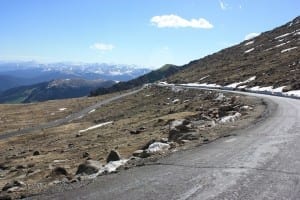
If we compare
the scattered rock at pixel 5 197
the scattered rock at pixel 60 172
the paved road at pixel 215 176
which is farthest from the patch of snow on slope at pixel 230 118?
the scattered rock at pixel 5 197

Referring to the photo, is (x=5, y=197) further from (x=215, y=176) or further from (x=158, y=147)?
(x=158, y=147)

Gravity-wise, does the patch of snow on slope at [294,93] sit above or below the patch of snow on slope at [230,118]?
above

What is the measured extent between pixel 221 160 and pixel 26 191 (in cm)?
649

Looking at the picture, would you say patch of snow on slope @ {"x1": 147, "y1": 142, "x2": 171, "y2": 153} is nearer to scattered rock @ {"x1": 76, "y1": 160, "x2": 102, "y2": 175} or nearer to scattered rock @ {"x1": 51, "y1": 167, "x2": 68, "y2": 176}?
scattered rock @ {"x1": 76, "y1": 160, "x2": 102, "y2": 175}

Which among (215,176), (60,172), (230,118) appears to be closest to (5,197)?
(60,172)

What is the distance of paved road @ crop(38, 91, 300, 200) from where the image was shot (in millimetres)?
11227

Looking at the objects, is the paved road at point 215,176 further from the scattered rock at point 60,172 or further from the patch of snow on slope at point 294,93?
the patch of snow on slope at point 294,93

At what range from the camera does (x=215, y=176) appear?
12.9 m

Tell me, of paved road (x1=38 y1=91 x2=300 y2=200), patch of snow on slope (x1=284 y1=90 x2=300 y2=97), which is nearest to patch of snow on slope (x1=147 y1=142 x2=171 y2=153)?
paved road (x1=38 y1=91 x2=300 y2=200)

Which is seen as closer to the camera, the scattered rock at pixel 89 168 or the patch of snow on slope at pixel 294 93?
the scattered rock at pixel 89 168

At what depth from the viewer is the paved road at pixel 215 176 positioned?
1123cm

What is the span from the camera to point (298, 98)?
48.9 metres

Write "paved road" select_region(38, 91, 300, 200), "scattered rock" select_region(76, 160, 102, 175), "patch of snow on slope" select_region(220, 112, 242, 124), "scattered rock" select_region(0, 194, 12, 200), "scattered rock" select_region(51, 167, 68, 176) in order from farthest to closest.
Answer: "patch of snow on slope" select_region(220, 112, 242, 124) → "scattered rock" select_region(51, 167, 68, 176) → "scattered rock" select_region(76, 160, 102, 175) → "scattered rock" select_region(0, 194, 12, 200) → "paved road" select_region(38, 91, 300, 200)

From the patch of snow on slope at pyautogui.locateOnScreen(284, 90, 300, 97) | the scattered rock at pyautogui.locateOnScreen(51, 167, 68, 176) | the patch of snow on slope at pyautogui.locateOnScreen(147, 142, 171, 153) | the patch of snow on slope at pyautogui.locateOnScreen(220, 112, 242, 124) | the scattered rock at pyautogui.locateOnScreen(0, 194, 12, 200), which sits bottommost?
the scattered rock at pyautogui.locateOnScreen(51, 167, 68, 176)
